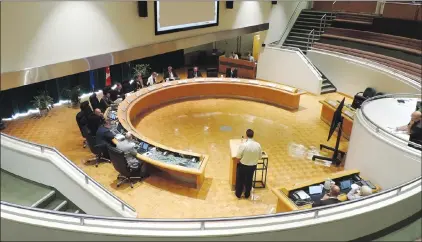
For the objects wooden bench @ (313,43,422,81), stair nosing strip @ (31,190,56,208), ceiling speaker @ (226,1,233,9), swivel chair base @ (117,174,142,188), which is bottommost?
swivel chair base @ (117,174,142,188)

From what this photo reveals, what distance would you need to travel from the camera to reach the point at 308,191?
5.94 meters

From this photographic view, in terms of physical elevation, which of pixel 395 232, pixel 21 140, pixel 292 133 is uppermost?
pixel 21 140

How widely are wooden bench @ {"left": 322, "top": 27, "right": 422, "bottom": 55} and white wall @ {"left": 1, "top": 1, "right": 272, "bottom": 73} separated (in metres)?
7.13

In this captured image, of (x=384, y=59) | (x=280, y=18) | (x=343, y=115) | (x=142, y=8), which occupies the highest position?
(x=142, y=8)

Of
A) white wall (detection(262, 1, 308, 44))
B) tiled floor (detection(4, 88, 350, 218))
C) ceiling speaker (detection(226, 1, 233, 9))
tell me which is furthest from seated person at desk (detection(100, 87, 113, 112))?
white wall (detection(262, 1, 308, 44))

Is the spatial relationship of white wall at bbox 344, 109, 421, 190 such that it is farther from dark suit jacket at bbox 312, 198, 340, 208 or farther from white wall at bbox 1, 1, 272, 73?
white wall at bbox 1, 1, 272, 73

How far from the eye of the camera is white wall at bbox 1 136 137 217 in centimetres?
516

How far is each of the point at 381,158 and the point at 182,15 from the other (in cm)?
683

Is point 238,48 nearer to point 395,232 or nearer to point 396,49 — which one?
point 396,49

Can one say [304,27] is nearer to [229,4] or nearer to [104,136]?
[229,4]

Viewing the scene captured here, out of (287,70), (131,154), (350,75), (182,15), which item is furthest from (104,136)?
(350,75)

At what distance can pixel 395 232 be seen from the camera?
454 centimetres

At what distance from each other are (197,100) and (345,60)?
585cm

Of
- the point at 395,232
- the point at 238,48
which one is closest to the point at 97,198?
the point at 395,232
